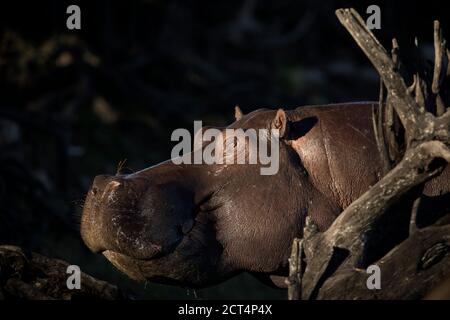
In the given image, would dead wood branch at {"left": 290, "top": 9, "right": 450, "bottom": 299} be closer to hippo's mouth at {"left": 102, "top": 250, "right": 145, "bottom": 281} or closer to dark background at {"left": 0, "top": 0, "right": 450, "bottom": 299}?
hippo's mouth at {"left": 102, "top": 250, "right": 145, "bottom": 281}

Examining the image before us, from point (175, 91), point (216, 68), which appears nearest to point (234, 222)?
point (175, 91)

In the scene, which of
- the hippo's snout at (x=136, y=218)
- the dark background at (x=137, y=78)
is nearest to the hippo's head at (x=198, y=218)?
the hippo's snout at (x=136, y=218)

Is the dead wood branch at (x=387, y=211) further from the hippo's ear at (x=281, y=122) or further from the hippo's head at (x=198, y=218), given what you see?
the hippo's ear at (x=281, y=122)

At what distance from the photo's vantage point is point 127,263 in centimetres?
409

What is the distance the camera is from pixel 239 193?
4.21 m

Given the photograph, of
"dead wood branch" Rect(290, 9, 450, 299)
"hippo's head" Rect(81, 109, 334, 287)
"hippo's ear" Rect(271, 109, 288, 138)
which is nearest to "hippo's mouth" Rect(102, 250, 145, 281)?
"hippo's head" Rect(81, 109, 334, 287)

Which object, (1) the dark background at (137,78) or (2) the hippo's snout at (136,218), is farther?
(1) the dark background at (137,78)

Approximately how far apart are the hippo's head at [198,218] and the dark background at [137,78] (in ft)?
6.48

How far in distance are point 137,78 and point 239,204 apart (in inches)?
248

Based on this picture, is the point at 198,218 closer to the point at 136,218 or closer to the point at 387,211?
the point at 136,218

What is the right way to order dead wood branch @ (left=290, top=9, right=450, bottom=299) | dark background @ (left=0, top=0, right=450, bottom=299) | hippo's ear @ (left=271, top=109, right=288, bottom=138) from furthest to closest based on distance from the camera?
dark background @ (left=0, top=0, right=450, bottom=299), hippo's ear @ (left=271, top=109, right=288, bottom=138), dead wood branch @ (left=290, top=9, right=450, bottom=299)

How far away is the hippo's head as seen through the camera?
402 cm

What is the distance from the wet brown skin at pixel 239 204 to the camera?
13.2 ft
